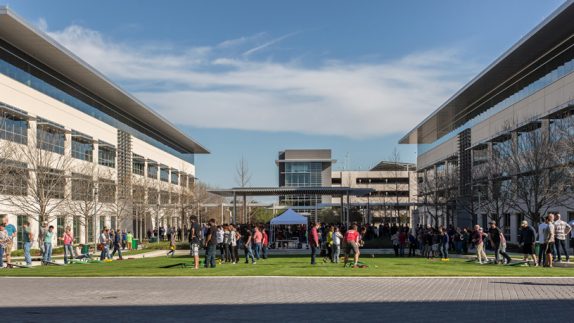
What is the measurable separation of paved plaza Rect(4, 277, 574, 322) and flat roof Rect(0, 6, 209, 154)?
2605 cm

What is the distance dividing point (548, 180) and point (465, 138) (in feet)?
99.5

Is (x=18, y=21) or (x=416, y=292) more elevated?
(x=18, y=21)

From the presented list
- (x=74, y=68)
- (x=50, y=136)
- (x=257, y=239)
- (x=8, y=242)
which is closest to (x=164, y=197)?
(x=74, y=68)

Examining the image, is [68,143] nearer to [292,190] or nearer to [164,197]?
[292,190]

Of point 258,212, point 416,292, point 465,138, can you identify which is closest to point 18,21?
point 416,292

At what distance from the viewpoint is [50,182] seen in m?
40.7

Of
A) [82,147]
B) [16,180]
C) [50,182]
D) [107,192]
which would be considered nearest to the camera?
[16,180]

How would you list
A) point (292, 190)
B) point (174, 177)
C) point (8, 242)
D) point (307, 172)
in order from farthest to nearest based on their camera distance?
point (307, 172) → point (174, 177) → point (292, 190) → point (8, 242)

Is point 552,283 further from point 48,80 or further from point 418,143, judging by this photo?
point 418,143

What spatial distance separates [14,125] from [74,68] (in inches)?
409

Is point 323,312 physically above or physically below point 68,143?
below

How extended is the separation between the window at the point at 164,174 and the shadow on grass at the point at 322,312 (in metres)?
70.2

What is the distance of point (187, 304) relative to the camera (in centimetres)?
1331

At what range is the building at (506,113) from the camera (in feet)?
137
